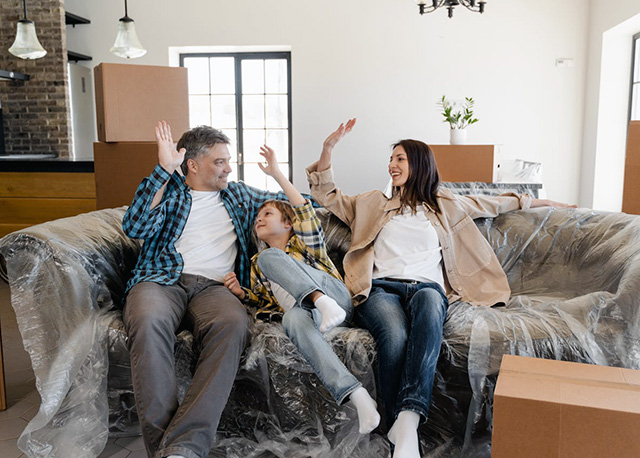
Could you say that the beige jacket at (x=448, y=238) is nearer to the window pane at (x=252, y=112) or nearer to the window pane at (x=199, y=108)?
the window pane at (x=252, y=112)

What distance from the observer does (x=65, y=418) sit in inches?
66.3

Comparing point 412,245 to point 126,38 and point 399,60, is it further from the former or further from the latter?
point 399,60

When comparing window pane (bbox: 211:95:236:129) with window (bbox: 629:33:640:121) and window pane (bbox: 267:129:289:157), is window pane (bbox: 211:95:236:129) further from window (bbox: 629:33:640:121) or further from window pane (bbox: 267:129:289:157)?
window (bbox: 629:33:640:121)

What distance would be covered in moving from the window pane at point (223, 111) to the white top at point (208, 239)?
3.99 meters

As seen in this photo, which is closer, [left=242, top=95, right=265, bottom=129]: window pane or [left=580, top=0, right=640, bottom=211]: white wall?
[left=580, top=0, right=640, bottom=211]: white wall

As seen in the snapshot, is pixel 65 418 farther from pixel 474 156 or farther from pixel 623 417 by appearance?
pixel 474 156

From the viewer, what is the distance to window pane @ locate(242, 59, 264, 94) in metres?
5.89

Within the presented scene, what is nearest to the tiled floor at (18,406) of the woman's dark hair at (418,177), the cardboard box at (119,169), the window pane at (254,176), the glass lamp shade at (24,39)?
the cardboard box at (119,169)

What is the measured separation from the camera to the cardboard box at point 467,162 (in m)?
3.47

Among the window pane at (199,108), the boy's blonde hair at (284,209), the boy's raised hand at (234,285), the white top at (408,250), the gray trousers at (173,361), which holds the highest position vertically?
the window pane at (199,108)

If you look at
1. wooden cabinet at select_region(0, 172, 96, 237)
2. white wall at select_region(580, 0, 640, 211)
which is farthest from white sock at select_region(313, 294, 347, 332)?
white wall at select_region(580, 0, 640, 211)

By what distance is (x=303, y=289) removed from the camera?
5.61 feet

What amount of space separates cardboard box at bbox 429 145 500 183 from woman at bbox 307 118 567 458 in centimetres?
116

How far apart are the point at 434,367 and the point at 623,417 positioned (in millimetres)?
587
